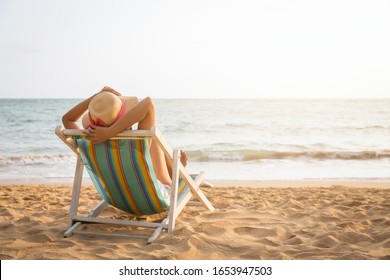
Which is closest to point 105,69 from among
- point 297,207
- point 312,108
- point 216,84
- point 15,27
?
point 15,27

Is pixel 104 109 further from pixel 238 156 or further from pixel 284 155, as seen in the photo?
pixel 284 155

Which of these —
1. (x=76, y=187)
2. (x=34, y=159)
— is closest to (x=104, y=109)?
(x=76, y=187)

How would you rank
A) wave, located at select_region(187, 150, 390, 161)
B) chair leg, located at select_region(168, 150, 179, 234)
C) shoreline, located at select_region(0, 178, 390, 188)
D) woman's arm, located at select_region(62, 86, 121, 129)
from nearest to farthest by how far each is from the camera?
chair leg, located at select_region(168, 150, 179, 234) → woman's arm, located at select_region(62, 86, 121, 129) → shoreline, located at select_region(0, 178, 390, 188) → wave, located at select_region(187, 150, 390, 161)

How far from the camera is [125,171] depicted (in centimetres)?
289

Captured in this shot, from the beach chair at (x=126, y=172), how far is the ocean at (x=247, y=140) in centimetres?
400

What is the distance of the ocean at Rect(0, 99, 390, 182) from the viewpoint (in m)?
8.16

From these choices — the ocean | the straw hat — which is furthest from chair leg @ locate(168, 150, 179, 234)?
the ocean

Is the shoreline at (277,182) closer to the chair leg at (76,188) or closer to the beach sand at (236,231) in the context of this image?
the beach sand at (236,231)

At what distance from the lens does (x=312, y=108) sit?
84.9 ft

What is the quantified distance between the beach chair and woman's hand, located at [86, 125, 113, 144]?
0.18ft

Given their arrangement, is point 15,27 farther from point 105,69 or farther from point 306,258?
point 306,258

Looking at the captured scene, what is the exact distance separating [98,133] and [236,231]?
1369 millimetres

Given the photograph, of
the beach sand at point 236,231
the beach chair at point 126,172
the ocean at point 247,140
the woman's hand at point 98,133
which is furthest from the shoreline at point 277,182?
the woman's hand at point 98,133

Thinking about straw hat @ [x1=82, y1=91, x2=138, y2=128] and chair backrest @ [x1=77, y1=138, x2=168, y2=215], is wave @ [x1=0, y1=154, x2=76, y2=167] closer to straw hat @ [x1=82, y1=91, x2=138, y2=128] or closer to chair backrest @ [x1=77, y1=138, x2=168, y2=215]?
chair backrest @ [x1=77, y1=138, x2=168, y2=215]
